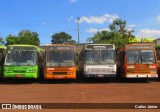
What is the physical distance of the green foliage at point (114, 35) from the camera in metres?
67.2

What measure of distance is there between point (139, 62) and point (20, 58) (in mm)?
8305

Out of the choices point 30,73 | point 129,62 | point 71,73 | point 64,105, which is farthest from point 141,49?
point 64,105

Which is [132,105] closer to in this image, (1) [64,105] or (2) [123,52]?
(1) [64,105]

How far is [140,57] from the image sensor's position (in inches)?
1077

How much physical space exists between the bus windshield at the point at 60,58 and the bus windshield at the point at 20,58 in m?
1.12

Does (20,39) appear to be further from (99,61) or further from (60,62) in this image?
(99,61)

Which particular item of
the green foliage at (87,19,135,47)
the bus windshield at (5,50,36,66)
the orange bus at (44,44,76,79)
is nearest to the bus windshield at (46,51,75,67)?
the orange bus at (44,44,76,79)

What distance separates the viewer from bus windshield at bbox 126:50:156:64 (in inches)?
1072

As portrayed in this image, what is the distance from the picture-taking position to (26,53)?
89.0 feet

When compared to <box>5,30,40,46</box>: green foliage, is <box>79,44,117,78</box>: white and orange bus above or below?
below

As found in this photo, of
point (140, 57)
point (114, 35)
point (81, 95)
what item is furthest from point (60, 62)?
point (114, 35)

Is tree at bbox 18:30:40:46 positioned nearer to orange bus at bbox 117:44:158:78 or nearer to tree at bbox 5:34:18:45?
tree at bbox 5:34:18:45

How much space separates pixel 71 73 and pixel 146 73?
5.20 meters

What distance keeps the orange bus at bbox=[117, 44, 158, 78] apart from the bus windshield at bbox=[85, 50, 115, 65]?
1137mm
